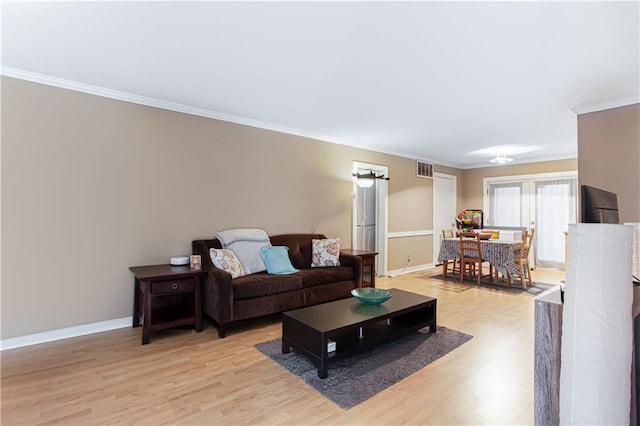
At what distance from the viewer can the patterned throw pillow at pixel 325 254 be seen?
427cm

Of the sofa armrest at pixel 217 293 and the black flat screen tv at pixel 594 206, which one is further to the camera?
the sofa armrest at pixel 217 293

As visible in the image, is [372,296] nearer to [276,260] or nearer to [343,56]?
[276,260]

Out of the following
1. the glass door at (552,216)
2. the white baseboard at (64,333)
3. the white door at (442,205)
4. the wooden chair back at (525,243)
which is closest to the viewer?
the white baseboard at (64,333)

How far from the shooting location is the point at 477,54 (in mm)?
2457

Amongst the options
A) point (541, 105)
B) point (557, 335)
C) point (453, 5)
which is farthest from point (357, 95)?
point (557, 335)

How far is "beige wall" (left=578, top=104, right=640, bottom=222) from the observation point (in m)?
3.41

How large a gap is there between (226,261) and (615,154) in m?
4.45

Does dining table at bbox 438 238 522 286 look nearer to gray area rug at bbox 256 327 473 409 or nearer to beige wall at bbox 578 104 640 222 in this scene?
beige wall at bbox 578 104 640 222

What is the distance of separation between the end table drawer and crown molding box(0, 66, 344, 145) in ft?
6.37

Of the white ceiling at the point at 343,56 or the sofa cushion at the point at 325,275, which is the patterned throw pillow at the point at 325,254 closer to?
the sofa cushion at the point at 325,275

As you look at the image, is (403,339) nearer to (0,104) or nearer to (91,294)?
(91,294)

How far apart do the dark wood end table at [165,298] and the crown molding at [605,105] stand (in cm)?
463

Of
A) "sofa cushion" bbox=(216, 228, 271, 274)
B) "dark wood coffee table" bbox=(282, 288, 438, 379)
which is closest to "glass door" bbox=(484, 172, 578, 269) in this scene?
"dark wood coffee table" bbox=(282, 288, 438, 379)

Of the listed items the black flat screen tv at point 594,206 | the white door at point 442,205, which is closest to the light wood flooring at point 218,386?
the black flat screen tv at point 594,206
